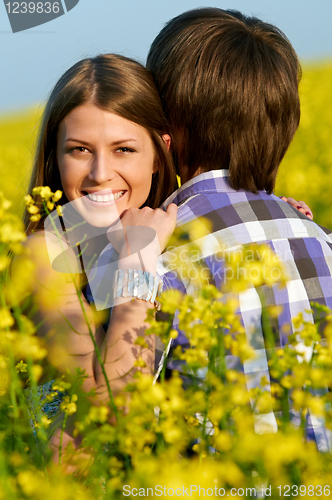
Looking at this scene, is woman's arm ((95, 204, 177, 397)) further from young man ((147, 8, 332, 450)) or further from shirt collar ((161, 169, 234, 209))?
shirt collar ((161, 169, 234, 209))

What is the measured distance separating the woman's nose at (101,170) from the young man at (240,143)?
0.74 ft

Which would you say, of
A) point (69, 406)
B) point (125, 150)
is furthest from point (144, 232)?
point (69, 406)

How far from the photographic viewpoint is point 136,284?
1.27 meters

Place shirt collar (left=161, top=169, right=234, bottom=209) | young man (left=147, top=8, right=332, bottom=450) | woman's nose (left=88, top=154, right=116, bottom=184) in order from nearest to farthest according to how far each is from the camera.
→ young man (left=147, top=8, right=332, bottom=450) → shirt collar (left=161, top=169, right=234, bottom=209) → woman's nose (left=88, top=154, right=116, bottom=184)

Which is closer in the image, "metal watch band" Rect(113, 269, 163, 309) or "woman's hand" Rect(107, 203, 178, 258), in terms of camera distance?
"metal watch band" Rect(113, 269, 163, 309)

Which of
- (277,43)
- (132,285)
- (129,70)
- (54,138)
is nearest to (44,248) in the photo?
(132,285)

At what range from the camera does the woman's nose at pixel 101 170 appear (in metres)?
1.71

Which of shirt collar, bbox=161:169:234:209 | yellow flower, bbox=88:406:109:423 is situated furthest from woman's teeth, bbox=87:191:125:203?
yellow flower, bbox=88:406:109:423

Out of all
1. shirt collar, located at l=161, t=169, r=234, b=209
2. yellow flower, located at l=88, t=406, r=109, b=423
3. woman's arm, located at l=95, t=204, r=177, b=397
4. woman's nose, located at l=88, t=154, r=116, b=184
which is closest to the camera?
yellow flower, located at l=88, t=406, r=109, b=423

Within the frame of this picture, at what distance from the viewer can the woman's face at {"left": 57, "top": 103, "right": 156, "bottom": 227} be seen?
1.72 m

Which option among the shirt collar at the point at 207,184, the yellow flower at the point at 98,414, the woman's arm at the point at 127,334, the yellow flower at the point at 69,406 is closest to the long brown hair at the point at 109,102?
the shirt collar at the point at 207,184

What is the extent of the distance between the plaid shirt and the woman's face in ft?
1.05

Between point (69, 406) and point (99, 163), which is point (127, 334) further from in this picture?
point (99, 163)

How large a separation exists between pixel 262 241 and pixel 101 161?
0.64 m
